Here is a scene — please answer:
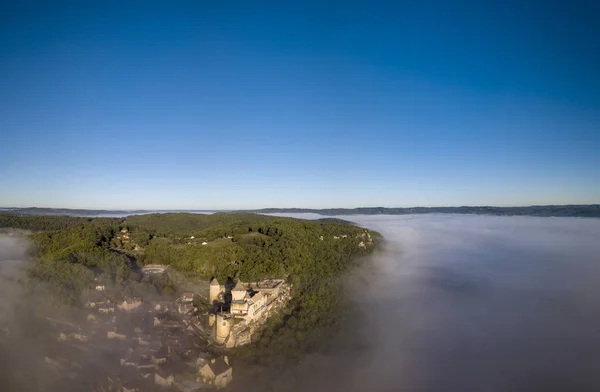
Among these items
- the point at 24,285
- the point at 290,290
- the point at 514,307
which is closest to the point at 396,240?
the point at 514,307

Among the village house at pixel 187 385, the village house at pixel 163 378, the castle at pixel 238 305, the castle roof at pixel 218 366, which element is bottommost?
the village house at pixel 187 385

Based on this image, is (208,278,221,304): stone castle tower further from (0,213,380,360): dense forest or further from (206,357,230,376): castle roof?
(206,357,230,376): castle roof

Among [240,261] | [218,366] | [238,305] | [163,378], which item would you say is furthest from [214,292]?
[163,378]

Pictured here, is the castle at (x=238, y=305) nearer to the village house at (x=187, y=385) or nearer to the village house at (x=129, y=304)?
the village house at (x=187, y=385)

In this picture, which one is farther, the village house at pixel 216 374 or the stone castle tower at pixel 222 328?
the stone castle tower at pixel 222 328

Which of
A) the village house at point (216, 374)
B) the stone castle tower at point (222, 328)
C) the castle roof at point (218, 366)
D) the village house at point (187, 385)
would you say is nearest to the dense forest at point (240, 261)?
the stone castle tower at point (222, 328)

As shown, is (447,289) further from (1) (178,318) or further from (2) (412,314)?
(1) (178,318)
